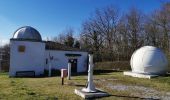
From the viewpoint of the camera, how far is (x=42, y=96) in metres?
14.2

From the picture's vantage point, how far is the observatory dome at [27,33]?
3628 cm

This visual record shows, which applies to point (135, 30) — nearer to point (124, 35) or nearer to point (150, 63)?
point (124, 35)

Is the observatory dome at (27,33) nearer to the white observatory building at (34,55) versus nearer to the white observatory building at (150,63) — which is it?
the white observatory building at (34,55)

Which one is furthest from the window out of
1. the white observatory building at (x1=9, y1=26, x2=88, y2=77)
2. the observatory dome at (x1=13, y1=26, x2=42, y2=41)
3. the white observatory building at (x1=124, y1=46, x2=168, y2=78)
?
the white observatory building at (x1=124, y1=46, x2=168, y2=78)

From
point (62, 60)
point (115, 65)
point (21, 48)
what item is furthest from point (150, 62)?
point (115, 65)

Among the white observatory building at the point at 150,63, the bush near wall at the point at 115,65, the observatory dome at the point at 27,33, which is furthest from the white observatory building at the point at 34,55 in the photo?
the white observatory building at the point at 150,63

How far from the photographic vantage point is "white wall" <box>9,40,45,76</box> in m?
33.3

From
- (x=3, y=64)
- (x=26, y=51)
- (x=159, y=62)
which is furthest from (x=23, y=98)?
(x=3, y=64)

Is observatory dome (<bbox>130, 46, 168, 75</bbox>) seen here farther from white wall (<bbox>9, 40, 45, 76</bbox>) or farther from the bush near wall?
the bush near wall

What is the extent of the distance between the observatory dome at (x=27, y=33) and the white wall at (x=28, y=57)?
1.54 metres

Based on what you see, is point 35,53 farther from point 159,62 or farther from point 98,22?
point 98,22

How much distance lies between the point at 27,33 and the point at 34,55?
345 centimetres

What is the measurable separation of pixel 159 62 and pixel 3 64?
31.0 metres

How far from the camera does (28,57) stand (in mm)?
34250
